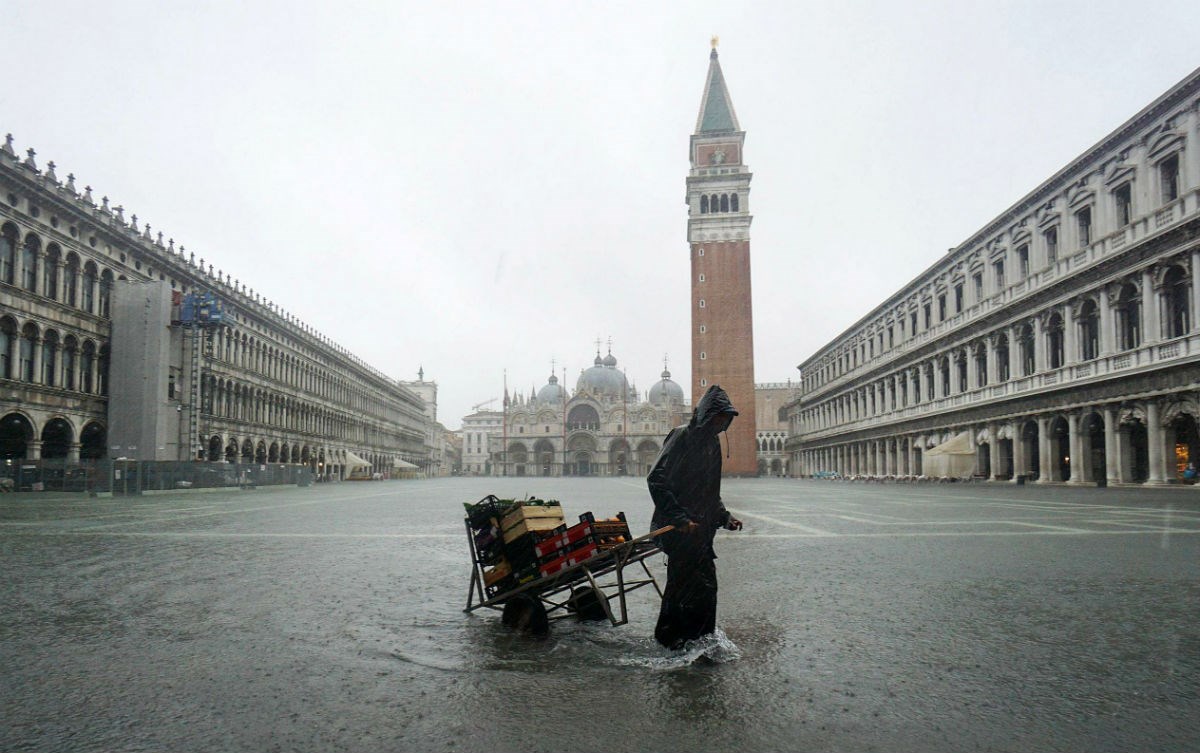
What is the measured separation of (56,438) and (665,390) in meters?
102

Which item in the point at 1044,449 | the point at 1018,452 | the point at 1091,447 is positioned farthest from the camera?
the point at 1018,452

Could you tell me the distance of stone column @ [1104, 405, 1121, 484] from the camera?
28.7m

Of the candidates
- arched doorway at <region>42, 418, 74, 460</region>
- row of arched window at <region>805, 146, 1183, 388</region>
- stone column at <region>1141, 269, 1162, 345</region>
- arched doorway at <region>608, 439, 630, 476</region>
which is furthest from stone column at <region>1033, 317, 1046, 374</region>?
arched doorway at <region>608, 439, 630, 476</region>

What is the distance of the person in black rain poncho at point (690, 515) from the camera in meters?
4.86

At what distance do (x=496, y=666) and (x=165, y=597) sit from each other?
3.80 metres

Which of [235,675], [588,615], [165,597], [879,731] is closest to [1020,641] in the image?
[879,731]

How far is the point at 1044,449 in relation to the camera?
3362 centimetres

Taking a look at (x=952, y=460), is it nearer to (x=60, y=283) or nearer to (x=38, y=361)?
(x=38, y=361)

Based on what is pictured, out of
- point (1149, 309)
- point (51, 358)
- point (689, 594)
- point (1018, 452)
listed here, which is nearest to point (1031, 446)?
point (1018, 452)

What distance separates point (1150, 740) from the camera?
11.3 feet

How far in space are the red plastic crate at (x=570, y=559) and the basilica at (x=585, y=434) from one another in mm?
107267

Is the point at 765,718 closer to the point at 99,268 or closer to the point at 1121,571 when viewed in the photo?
the point at 1121,571

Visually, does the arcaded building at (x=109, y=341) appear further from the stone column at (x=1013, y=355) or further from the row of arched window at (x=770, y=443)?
the row of arched window at (x=770, y=443)

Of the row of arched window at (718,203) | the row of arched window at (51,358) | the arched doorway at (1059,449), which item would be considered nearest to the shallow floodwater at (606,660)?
the row of arched window at (51,358)
